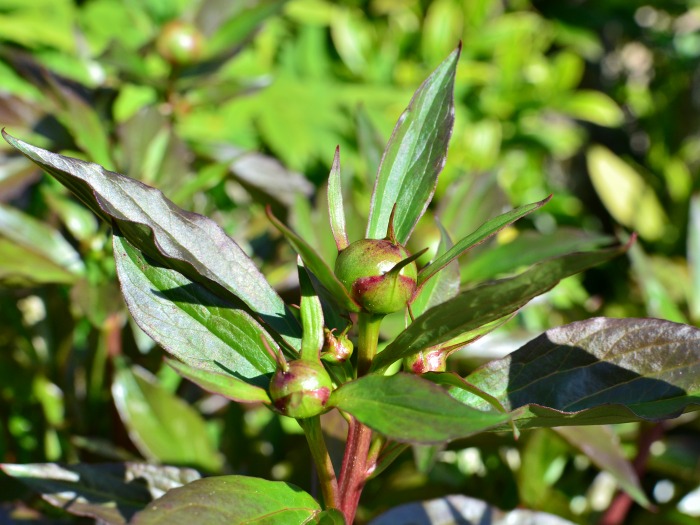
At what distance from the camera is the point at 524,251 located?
81 cm

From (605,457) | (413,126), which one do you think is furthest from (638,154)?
(413,126)

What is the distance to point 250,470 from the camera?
3.17 feet

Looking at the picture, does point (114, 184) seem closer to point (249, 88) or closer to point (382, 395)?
point (382, 395)

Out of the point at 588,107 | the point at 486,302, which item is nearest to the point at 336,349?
the point at 486,302

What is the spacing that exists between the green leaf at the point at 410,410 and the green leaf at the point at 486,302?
3cm

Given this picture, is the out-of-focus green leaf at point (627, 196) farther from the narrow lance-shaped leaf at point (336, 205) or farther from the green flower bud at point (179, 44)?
the narrow lance-shaped leaf at point (336, 205)

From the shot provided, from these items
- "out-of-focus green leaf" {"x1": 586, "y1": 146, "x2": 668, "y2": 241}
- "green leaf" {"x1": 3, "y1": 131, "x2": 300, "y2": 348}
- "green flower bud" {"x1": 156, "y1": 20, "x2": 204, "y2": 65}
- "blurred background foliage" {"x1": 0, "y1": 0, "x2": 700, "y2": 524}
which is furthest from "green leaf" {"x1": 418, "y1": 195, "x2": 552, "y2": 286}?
"out-of-focus green leaf" {"x1": 586, "y1": 146, "x2": 668, "y2": 241}

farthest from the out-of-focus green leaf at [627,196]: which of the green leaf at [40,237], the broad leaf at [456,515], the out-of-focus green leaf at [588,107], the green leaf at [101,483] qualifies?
the green leaf at [101,483]

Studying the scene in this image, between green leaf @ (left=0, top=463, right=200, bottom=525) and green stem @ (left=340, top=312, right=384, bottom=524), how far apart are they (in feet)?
0.55

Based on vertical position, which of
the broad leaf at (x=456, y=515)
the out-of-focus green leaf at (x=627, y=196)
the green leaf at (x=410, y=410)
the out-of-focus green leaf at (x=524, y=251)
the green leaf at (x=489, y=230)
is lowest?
the out-of-focus green leaf at (x=627, y=196)

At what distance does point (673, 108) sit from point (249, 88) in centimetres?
186

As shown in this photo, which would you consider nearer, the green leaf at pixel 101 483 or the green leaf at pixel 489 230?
the green leaf at pixel 489 230

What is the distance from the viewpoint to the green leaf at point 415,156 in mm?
533

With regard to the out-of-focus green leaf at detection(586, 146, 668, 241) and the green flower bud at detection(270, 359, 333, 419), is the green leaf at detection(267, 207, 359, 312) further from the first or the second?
the out-of-focus green leaf at detection(586, 146, 668, 241)
